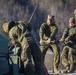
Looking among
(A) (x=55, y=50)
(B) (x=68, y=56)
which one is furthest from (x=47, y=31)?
(B) (x=68, y=56)

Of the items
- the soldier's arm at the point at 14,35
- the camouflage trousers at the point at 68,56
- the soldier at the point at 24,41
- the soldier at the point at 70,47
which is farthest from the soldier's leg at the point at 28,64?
the camouflage trousers at the point at 68,56

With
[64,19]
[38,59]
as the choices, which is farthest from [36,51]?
[64,19]

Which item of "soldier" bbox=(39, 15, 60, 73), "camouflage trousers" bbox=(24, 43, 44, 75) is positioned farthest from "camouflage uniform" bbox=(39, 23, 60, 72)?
"camouflage trousers" bbox=(24, 43, 44, 75)

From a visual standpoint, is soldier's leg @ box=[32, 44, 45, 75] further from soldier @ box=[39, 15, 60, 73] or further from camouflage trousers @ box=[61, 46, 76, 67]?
camouflage trousers @ box=[61, 46, 76, 67]

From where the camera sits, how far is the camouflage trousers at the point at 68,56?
42.7 feet

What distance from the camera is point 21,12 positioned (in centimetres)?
4197

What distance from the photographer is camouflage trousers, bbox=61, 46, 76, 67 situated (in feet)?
42.7

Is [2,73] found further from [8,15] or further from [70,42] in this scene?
[8,15]

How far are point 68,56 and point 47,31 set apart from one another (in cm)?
81

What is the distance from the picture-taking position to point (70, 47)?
1305cm

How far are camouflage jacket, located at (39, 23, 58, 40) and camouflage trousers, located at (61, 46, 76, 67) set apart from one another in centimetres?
56

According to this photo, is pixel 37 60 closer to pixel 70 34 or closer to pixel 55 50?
pixel 55 50

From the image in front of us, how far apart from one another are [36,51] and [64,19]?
3093 cm

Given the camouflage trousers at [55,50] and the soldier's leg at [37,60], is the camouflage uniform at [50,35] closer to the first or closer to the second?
the camouflage trousers at [55,50]
